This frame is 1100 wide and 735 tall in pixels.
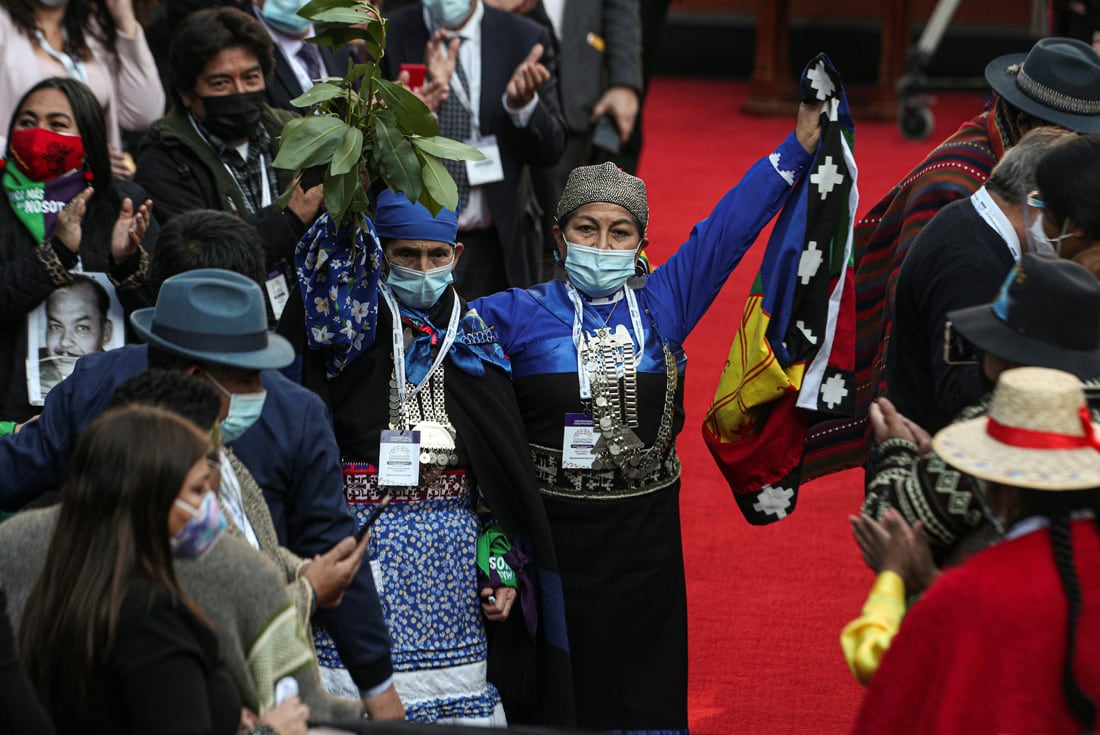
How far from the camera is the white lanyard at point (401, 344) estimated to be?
3719 mm

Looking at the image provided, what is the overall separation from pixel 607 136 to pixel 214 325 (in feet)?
13.6

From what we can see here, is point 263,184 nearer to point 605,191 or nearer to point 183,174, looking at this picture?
point 183,174

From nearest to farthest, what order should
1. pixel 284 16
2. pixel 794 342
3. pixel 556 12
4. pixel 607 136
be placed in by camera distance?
1. pixel 794 342
2. pixel 284 16
3. pixel 607 136
4. pixel 556 12

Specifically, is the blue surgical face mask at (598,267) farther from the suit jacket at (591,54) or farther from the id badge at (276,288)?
the suit jacket at (591,54)

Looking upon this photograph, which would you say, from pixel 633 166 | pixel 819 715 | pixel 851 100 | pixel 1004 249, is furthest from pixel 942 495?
pixel 851 100

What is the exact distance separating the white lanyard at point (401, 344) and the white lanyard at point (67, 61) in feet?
7.60

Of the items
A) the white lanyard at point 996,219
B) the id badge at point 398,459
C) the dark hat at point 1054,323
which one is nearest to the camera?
the dark hat at point 1054,323

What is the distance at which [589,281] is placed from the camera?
13.0 feet

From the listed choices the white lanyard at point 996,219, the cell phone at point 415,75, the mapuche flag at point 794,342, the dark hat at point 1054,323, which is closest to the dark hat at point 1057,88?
the mapuche flag at point 794,342

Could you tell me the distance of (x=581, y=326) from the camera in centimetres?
397

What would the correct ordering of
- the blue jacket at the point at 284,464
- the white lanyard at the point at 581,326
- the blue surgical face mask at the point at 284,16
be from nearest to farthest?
1. the blue jacket at the point at 284,464
2. the white lanyard at the point at 581,326
3. the blue surgical face mask at the point at 284,16

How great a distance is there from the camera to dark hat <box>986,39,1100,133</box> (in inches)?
165

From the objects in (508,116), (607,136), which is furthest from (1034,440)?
(607,136)

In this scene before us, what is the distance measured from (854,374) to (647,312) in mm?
611
